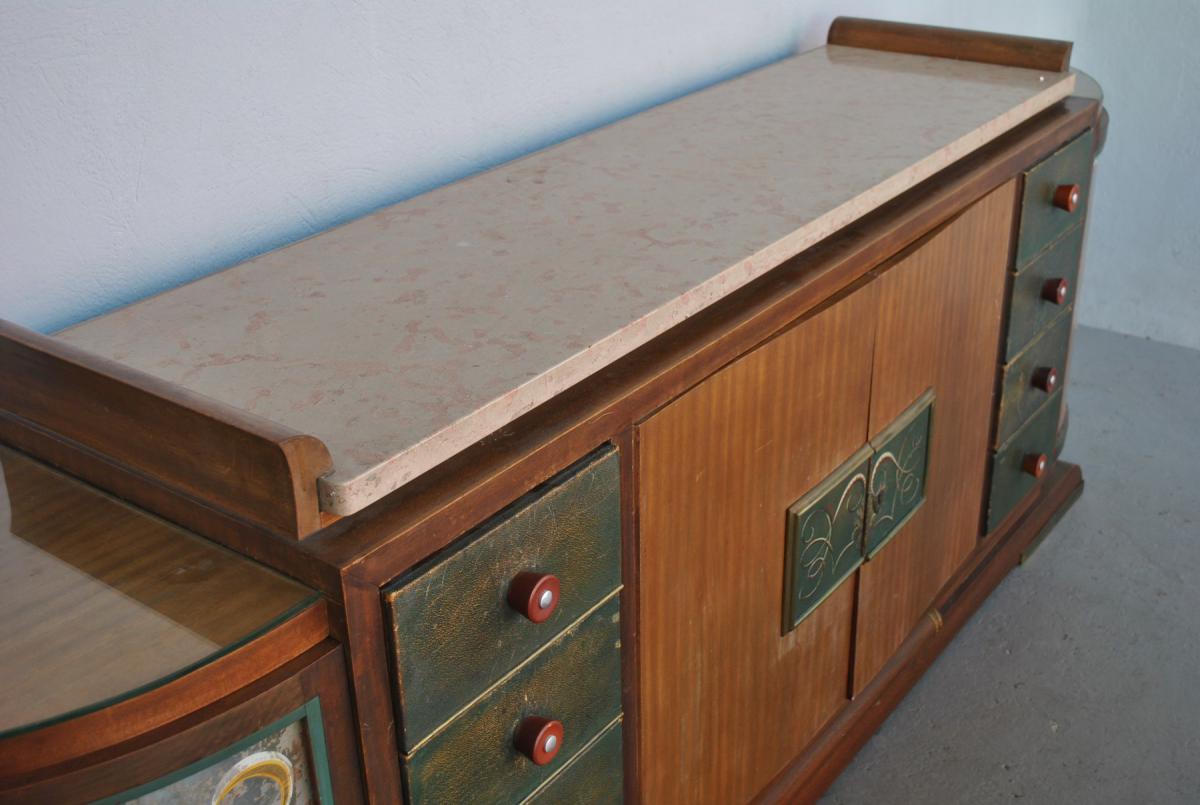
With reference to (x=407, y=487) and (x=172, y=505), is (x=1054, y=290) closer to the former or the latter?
(x=407, y=487)

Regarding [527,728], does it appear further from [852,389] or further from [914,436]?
[914,436]

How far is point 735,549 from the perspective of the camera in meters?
1.17

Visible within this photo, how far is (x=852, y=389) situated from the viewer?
1.29 metres

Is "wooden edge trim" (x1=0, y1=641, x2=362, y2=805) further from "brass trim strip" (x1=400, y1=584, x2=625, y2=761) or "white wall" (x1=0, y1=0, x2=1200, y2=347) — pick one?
"white wall" (x1=0, y1=0, x2=1200, y2=347)

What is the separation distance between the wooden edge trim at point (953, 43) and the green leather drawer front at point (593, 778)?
104 centimetres

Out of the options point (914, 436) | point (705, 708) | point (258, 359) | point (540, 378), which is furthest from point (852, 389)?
point (258, 359)

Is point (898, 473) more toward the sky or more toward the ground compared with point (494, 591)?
more toward the ground

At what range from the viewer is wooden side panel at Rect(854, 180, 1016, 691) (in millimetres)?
1354

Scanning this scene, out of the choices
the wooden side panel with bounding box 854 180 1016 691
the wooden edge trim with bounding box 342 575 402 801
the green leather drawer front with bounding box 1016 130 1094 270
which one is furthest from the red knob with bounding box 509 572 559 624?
the green leather drawer front with bounding box 1016 130 1094 270

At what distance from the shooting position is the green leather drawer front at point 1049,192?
5.06 ft

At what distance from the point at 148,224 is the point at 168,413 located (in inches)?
13.3

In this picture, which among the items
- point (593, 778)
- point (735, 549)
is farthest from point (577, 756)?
point (735, 549)

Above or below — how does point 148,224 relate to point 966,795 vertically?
above

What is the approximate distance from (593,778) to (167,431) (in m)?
0.47
